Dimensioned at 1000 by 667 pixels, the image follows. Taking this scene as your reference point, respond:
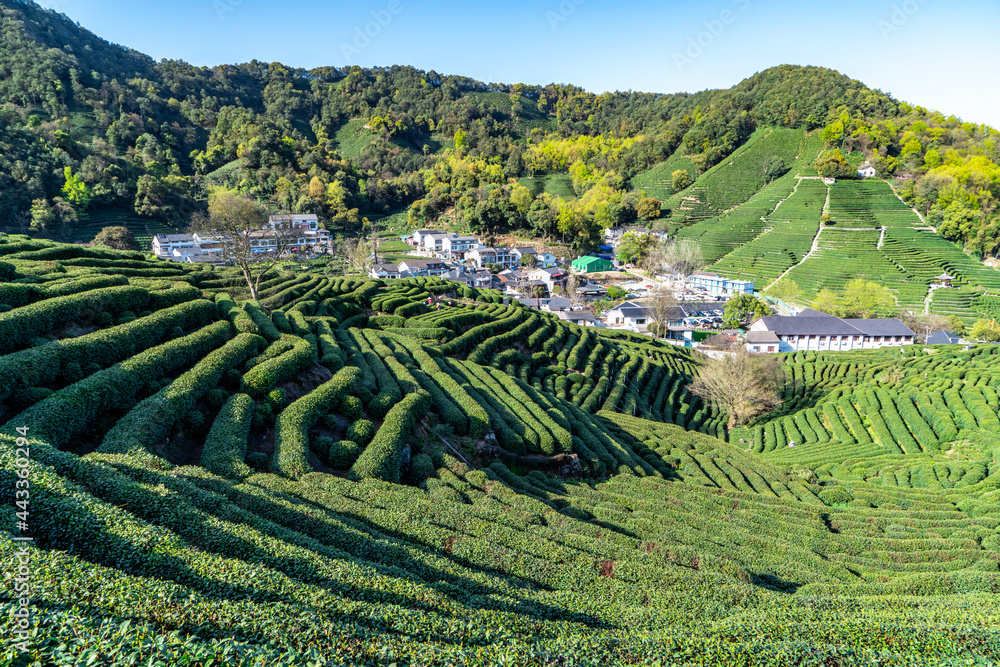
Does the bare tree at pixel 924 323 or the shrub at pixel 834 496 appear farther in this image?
the bare tree at pixel 924 323

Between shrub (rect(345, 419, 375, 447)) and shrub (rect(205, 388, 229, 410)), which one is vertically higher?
shrub (rect(205, 388, 229, 410))

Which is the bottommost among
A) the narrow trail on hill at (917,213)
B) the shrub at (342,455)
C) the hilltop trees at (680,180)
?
the shrub at (342,455)

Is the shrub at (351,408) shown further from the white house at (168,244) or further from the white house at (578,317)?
the white house at (168,244)

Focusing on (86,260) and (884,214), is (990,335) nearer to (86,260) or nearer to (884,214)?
(884,214)

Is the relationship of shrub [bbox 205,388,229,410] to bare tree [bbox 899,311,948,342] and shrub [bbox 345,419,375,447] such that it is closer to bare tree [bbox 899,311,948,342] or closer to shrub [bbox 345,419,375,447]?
shrub [bbox 345,419,375,447]

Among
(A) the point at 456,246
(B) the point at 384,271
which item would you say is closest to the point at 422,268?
(B) the point at 384,271

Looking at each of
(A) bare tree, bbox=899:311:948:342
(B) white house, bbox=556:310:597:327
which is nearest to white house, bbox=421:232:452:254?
(B) white house, bbox=556:310:597:327

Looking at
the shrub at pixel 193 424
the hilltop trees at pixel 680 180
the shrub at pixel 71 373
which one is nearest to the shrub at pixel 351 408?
the shrub at pixel 193 424
